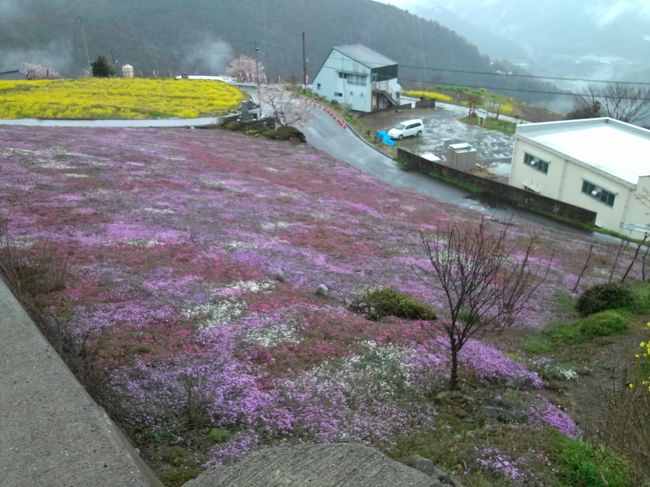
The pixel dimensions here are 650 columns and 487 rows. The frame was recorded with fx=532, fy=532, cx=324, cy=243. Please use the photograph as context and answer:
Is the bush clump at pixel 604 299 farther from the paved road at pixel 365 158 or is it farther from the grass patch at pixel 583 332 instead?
the paved road at pixel 365 158

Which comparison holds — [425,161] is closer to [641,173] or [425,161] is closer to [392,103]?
[641,173]

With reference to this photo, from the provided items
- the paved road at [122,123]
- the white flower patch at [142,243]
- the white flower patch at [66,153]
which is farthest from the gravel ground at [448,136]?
the white flower patch at [142,243]

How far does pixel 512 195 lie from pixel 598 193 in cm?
559

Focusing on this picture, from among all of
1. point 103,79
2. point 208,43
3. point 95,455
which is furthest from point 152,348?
point 208,43

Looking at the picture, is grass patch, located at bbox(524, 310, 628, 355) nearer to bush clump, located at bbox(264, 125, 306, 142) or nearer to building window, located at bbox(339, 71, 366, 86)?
bush clump, located at bbox(264, 125, 306, 142)

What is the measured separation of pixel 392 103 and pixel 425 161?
39705mm

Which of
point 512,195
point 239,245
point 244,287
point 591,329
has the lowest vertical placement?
point 512,195

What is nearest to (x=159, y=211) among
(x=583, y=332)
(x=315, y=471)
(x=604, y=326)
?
(x=583, y=332)

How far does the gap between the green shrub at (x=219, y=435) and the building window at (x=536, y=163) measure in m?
37.0

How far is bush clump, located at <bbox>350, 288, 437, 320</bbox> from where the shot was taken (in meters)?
15.4

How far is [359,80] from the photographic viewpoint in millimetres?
80375

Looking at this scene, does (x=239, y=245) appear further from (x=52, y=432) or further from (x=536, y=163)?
(x=536, y=163)

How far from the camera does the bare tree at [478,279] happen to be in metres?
11.4

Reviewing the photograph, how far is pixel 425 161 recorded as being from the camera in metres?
45.7
